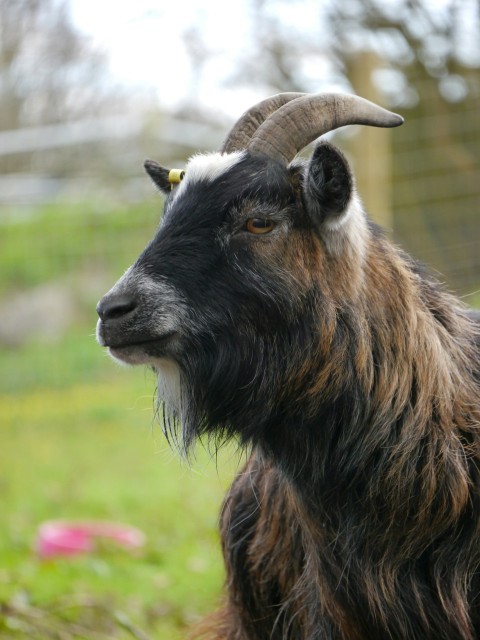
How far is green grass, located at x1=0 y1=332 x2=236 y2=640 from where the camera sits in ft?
16.1

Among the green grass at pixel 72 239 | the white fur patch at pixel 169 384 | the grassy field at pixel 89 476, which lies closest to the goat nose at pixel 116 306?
the white fur patch at pixel 169 384

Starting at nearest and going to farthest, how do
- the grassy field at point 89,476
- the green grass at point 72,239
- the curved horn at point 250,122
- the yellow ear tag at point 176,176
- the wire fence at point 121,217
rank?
the curved horn at point 250,122
the yellow ear tag at point 176,176
the grassy field at point 89,476
the wire fence at point 121,217
the green grass at point 72,239

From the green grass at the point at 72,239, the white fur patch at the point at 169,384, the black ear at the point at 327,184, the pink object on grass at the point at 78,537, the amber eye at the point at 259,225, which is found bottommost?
the pink object on grass at the point at 78,537

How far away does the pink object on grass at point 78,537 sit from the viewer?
607 centimetres

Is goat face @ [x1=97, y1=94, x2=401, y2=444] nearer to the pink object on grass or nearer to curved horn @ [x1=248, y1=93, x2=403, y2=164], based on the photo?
curved horn @ [x1=248, y1=93, x2=403, y2=164]

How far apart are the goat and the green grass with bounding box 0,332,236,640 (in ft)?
1.56

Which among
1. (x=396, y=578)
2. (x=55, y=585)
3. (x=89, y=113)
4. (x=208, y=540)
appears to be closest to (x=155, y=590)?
(x=55, y=585)

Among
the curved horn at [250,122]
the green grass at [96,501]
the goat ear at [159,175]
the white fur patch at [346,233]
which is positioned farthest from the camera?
the green grass at [96,501]

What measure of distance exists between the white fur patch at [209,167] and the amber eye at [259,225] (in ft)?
0.65

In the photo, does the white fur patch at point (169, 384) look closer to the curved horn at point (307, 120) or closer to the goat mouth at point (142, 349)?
the goat mouth at point (142, 349)

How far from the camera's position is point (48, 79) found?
16156mm

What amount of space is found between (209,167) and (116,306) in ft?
1.85

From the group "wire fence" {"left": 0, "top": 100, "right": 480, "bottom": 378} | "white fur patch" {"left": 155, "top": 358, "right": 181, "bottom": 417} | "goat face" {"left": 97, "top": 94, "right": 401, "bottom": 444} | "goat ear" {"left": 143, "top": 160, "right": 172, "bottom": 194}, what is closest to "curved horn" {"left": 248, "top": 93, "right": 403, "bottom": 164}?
"goat face" {"left": 97, "top": 94, "right": 401, "bottom": 444}

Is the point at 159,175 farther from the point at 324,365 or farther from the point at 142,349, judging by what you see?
the point at 324,365
